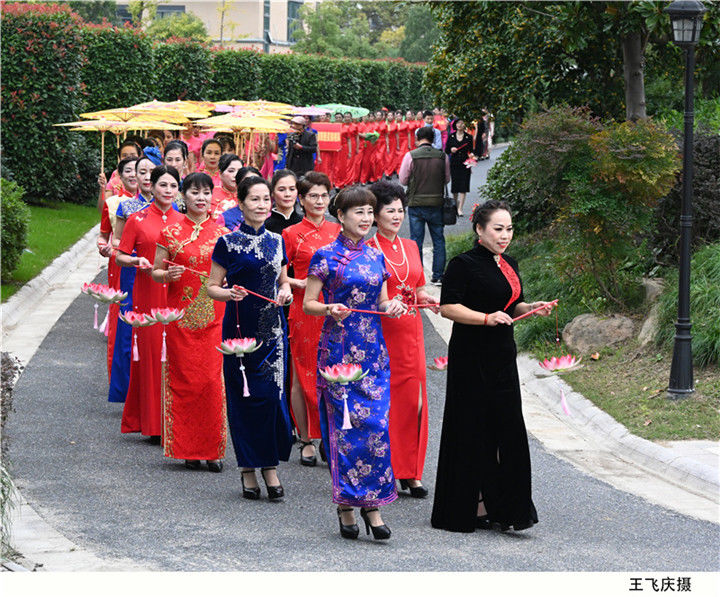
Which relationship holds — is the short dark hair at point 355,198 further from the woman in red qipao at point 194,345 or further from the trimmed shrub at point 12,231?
the trimmed shrub at point 12,231

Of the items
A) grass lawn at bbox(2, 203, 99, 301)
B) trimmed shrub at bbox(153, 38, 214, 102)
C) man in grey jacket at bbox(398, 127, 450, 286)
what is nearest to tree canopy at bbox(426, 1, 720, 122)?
man in grey jacket at bbox(398, 127, 450, 286)

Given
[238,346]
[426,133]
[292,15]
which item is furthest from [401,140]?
[292,15]

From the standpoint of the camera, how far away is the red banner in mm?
30672

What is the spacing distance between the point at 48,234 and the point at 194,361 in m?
13.2

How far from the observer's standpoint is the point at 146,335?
32.4 ft

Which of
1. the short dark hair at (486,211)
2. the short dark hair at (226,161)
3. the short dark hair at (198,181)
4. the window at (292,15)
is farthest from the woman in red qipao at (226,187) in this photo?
the window at (292,15)

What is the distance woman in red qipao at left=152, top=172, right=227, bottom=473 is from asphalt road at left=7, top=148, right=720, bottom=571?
239 mm

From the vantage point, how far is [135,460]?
923cm

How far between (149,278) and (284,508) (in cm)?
273

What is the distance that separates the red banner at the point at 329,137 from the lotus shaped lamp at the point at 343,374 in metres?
23.8

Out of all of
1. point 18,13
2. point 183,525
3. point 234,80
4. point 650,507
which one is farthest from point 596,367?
point 234,80

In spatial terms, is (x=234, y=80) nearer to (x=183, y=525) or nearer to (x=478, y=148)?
(x=478, y=148)

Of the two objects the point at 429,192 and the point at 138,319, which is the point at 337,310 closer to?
the point at 138,319

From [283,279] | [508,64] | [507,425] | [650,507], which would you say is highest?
[508,64]
